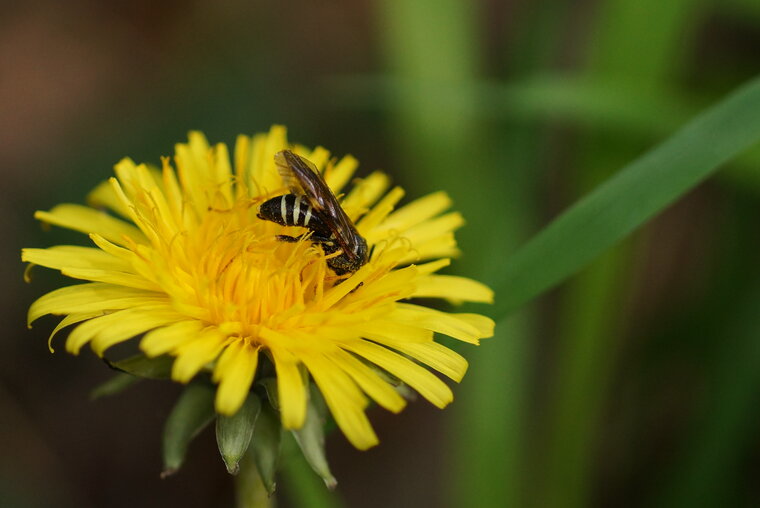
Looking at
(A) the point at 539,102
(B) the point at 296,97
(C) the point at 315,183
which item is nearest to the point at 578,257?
(C) the point at 315,183

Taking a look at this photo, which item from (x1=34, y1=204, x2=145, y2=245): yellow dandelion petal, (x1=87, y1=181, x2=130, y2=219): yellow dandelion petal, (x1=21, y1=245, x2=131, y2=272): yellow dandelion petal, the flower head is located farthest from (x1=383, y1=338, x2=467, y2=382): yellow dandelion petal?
(x1=87, y1=181, x2=130, y2=219): yellow dandelion petal

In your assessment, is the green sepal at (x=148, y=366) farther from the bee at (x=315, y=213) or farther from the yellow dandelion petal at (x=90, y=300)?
the bee at (x=315, y=213)

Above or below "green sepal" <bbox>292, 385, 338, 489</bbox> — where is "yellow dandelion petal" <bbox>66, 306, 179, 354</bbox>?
above

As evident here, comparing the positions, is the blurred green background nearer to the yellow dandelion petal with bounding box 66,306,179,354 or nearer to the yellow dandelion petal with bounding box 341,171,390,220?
the yellow dandelion petal with bounding box 341,171,390,220

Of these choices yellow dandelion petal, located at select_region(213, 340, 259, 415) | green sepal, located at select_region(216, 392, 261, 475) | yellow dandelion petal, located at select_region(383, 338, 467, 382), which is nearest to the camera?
yellow dandelion petal, located at select_region(213, 340, 259, 415)

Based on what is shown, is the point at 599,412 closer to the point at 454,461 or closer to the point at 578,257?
the point at 454,461

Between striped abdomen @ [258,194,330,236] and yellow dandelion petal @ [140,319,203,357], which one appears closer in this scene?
yellow dandelion petal @ [140,319,203,357]
